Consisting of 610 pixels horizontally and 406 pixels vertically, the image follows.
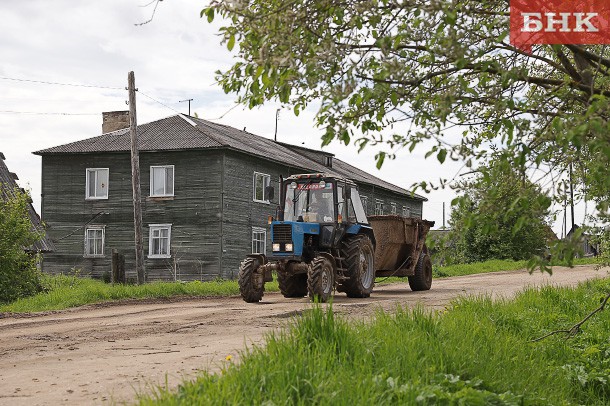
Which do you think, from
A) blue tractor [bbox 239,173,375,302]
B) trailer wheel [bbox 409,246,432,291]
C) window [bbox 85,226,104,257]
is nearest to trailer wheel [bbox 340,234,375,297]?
blue tractor [bbox 239,173,375,302]

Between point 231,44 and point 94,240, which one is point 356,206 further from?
point 94,240

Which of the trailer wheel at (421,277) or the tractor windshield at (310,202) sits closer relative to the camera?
the tractor windshield at (310,202)

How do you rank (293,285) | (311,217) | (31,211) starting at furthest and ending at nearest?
(31,211)
(293,285)
(311,217)

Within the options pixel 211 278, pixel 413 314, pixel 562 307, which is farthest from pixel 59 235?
pixel 413 314

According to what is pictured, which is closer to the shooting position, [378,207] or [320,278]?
[320,278]

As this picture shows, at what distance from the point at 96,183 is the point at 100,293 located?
15132 millimetres

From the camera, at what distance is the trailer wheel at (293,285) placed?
16.5 metres

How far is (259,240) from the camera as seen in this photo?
105 ft

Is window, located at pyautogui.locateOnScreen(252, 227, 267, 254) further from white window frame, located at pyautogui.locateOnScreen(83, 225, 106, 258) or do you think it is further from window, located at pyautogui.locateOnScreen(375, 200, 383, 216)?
window, located at pyautogui.locateOnScreen(375, 200, 383, 216)

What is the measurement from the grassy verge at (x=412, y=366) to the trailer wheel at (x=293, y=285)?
7247mm

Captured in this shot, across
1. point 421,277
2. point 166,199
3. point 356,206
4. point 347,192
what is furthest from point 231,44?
point 166,199

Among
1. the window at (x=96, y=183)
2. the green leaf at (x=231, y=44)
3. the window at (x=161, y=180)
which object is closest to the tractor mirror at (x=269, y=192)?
the green leaf at (x=231, y=44)

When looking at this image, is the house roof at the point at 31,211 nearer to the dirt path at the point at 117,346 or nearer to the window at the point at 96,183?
the window at the point at 96,183

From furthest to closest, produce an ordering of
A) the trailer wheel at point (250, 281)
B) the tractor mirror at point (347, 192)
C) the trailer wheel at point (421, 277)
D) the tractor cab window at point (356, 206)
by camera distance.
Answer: the trailer wheel at point (421, 277)
the tractor cab window at point (356, 206)
the tractor mirror at point (347, 192)
the trailer wheel at point (250, 281)
